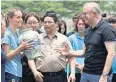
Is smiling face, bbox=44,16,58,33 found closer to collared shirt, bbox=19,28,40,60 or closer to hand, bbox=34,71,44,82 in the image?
collared shirt, bbox=19,28,40,60

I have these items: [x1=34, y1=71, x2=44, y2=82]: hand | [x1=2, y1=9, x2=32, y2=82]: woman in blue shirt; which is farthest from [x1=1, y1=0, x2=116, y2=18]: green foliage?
[x1=2, y1=9, x2=32, y2=82]: woman in blue shirt

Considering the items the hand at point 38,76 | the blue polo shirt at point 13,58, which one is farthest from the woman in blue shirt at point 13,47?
the hand at point 38,76

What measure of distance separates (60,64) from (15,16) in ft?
3.27

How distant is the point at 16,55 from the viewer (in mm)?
5035

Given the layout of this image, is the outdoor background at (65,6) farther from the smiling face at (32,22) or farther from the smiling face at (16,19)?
the smiling face at (16,19)

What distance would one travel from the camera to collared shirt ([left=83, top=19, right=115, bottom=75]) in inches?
191

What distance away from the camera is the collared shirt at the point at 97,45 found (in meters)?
4.85

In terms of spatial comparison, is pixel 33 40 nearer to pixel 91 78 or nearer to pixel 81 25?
pixel 91 78

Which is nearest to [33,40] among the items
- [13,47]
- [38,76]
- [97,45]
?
[13,47]

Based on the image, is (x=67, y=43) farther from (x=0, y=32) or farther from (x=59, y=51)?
(x=0, y=32)

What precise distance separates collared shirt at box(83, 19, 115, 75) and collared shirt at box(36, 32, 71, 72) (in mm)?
A: 502

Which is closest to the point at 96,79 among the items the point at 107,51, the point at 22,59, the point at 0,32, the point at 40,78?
the point at 107,51

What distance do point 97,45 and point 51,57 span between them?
798mm

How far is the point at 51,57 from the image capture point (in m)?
5.38
